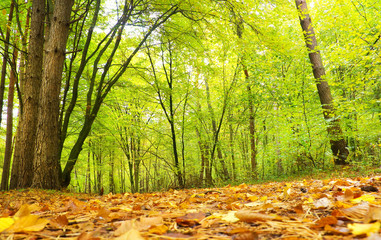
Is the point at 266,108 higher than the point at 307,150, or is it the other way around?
the point at 266,108

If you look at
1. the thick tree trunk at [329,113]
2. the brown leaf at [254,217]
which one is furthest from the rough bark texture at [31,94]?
the thick tree trunk at [329,113]

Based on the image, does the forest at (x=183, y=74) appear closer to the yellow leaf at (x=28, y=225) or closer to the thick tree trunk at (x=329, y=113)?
the thick tree trunk at (x=329, y=113)

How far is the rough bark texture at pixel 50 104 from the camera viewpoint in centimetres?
360

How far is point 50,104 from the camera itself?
3682mm

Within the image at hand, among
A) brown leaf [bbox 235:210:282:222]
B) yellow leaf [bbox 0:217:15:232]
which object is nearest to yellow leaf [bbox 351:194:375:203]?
brown leaf [bbox 235:210:282:222]

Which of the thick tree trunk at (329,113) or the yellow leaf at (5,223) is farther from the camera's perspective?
the thick tree trunk at (329,113)

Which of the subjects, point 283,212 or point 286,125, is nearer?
point 283,212

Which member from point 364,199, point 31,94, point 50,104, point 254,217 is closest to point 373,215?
point 254,217

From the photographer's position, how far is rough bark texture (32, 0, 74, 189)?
3.60 m

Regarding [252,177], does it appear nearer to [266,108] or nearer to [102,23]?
[266,108]

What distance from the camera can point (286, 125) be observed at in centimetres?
700

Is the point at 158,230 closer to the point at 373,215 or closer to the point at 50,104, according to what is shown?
the point at 373,215

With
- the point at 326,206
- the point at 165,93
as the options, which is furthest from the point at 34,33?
the point at 326,206

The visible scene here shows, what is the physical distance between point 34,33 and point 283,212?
17.4 feet
